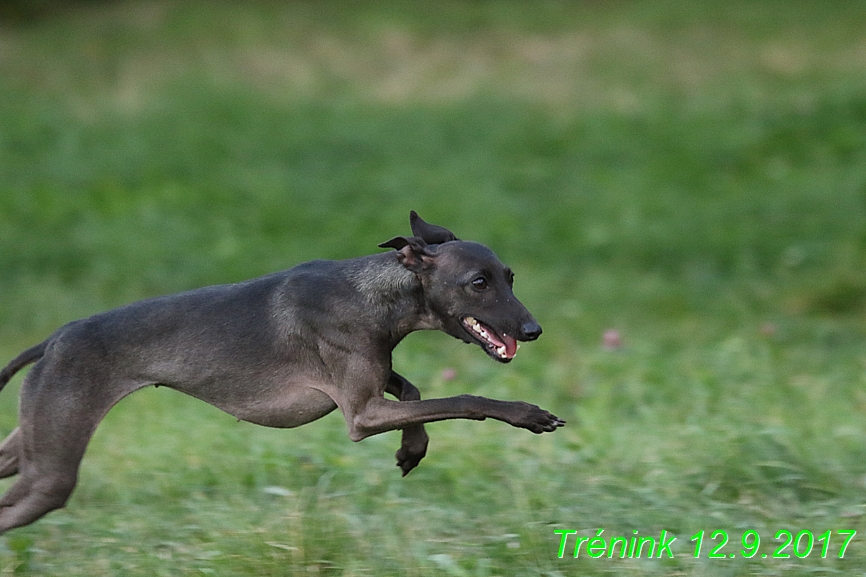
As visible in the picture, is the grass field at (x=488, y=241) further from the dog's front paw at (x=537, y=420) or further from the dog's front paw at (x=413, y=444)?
the dog's front paw at (x=537, y=420)

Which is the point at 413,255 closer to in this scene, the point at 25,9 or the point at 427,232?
the point at 427,232

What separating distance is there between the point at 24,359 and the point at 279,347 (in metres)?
1.11

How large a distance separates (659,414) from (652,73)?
12.2m

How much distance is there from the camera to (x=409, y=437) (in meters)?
5.05

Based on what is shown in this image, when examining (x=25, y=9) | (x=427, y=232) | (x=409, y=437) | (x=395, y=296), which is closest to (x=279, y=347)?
(x=395, y=296)

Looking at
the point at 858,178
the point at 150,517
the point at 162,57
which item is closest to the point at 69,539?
the point at 150,517

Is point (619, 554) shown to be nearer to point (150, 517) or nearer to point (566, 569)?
point (566, 569)

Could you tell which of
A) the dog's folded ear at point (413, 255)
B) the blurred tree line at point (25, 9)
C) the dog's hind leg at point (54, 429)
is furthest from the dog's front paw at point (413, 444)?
the blurred tree line at point (25, 9)

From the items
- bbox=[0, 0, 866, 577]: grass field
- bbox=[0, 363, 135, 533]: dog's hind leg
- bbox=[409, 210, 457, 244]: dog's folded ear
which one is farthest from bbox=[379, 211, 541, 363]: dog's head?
bbox=[0, 363, 135, 533]: dog's hind leg

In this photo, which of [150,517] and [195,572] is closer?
[195,572]

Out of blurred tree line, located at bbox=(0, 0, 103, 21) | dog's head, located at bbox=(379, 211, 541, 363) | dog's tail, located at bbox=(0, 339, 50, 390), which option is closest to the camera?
dog's head, located at bbox=(379, 211, 541, 363)

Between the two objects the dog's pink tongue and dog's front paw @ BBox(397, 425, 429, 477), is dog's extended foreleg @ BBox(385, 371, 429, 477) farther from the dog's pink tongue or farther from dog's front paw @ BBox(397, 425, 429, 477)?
the dog's pink tongue

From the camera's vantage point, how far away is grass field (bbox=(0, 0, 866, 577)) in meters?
5.64

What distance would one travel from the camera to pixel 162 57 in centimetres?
2108
